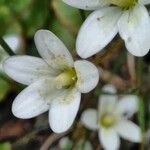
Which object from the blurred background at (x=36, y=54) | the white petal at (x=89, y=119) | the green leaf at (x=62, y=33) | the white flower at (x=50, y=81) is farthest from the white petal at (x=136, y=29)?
the green leaf at (x=62, y=33)

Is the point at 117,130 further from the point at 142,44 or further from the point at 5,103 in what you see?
the point at 142,44

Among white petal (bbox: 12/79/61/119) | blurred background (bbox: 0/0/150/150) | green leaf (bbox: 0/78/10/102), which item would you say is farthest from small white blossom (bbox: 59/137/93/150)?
white petal (bbox: 12/79/61/119)

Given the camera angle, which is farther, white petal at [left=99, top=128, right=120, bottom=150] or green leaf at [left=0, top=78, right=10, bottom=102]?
green leaf at [left=0, top=78, right=10, bottom=102]

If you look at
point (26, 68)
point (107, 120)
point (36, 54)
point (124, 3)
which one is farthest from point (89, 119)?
point (124, 3)

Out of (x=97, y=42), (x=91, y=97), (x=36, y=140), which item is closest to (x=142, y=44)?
(x=97, y=42)

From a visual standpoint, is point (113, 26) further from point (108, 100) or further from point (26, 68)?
point (108, 100)

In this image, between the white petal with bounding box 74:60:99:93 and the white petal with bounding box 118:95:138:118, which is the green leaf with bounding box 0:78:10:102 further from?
the white petal with bounding box 74:60:99:93

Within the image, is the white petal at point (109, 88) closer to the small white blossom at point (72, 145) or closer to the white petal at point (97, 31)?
the small white blossom at point (72, 145)
